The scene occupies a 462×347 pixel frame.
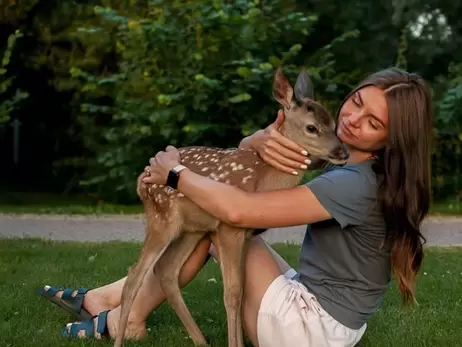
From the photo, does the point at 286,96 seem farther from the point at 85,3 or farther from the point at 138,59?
the point at 85,3

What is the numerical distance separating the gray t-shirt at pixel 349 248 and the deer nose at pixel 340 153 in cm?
16

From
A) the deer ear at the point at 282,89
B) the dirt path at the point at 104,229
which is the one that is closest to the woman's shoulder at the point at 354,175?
the deer ear at the point at 282,89

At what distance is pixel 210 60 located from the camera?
11.9 m

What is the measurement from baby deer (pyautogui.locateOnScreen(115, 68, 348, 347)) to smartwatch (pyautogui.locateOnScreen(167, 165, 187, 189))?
0.56ft

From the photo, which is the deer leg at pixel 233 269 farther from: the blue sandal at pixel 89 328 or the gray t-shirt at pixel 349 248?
the blue sandal at pixel 89 328

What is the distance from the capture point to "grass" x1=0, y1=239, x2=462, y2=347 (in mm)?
4570

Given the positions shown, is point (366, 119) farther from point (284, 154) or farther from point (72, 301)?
point (72, 301)

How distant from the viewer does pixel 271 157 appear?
12.8 ft

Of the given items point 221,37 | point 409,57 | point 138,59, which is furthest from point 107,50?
point 409,57

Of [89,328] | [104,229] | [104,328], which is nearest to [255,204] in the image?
[104,328]

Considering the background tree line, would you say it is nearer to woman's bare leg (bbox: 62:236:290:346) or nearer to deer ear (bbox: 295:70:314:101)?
woman's bare leg (bbox: 62:236:290:346)

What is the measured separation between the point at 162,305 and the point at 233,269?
169 cm

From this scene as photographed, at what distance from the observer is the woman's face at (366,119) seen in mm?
3535

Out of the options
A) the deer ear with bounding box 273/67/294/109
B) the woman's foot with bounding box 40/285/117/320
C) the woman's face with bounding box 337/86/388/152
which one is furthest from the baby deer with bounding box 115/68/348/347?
the woman's foot with bounding box 40/285/117/320
